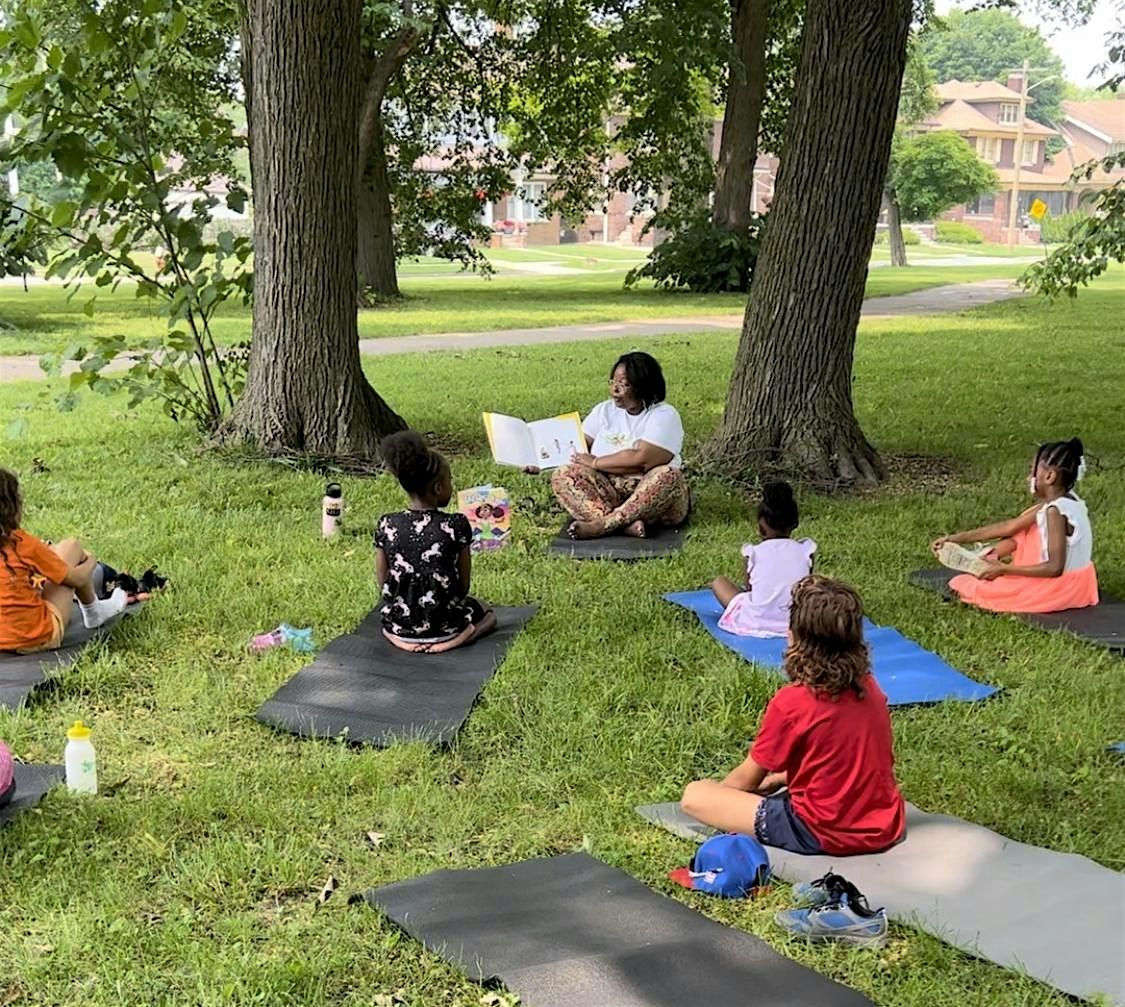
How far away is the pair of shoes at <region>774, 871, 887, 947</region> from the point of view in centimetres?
302

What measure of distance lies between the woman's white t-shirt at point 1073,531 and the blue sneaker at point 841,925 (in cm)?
281

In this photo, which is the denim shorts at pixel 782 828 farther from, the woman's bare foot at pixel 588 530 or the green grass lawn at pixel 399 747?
the woman's bare foot at pixel 588 530

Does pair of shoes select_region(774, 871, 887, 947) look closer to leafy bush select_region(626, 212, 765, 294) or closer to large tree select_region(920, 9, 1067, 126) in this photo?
leafy bush select_region(626, 212, 765, 294)

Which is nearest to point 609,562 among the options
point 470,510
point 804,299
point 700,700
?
point 470,510

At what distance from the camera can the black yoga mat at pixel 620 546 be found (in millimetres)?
6297

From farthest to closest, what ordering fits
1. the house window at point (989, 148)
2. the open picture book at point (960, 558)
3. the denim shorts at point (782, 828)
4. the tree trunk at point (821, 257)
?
the house window at point (989, 148)
the tree trunk at point (821, 257)
the open picture book at point (960, 558)
the denim shorts at point (782, 828)

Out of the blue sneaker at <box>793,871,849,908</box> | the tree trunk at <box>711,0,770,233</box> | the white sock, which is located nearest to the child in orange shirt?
the white sock

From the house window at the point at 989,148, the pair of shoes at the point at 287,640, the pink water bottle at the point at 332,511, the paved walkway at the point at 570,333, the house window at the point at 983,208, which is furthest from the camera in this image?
the house window at the point at 983,208

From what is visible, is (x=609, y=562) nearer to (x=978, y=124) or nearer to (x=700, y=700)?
(x=700, y=700)

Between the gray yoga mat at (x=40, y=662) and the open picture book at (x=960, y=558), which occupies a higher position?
the open picture book at (x=960, y=558)

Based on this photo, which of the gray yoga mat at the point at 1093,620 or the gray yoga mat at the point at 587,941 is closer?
the gray yoga mat at the point at 587,941

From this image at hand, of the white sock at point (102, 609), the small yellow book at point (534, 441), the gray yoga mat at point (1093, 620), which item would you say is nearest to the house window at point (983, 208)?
the small yellow book at point (534, 441)

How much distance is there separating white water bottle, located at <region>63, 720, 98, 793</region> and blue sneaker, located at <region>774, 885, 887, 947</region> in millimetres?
2124

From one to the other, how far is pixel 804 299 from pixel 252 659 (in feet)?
14.7
